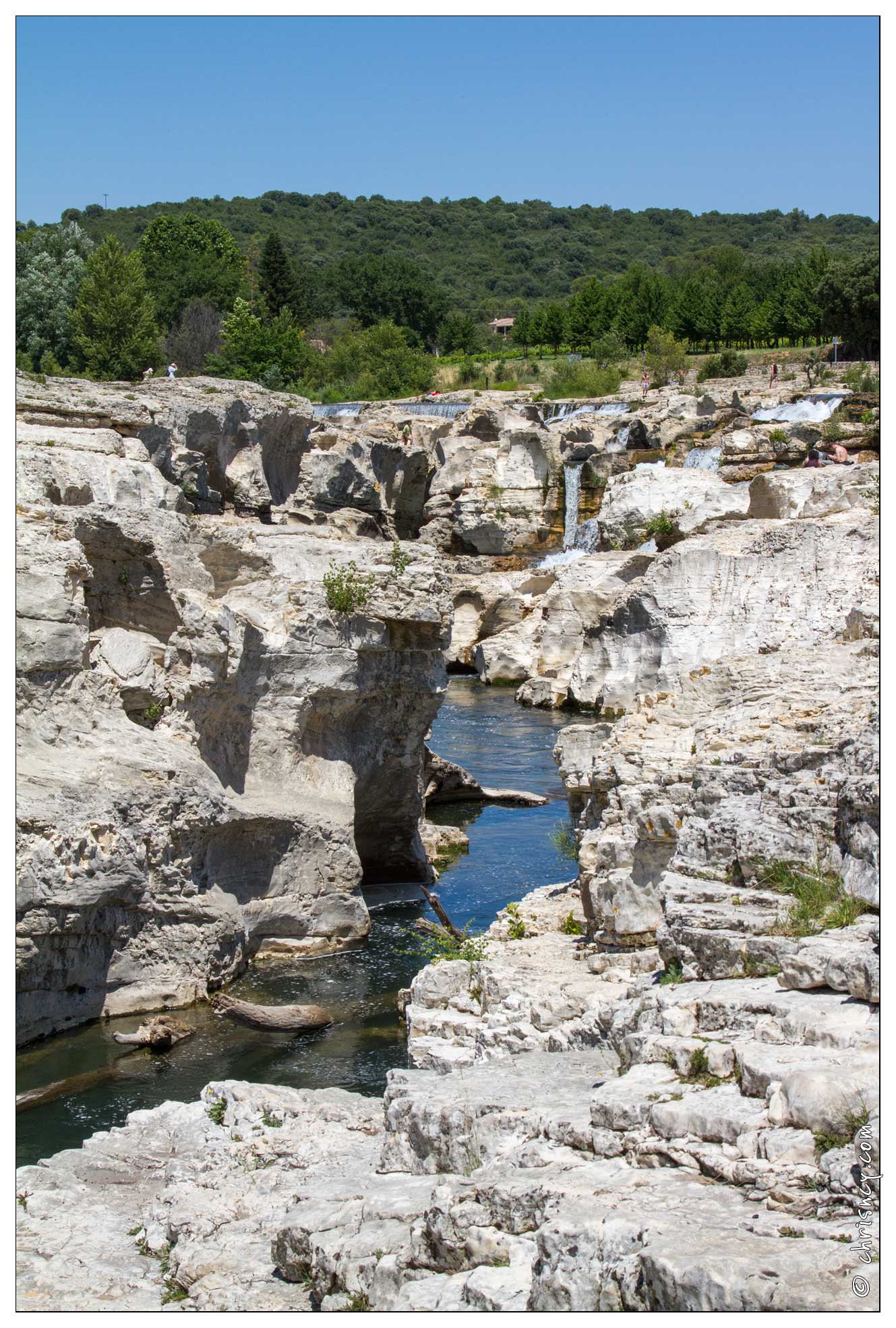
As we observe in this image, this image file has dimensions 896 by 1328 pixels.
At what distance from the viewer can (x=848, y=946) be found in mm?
7062

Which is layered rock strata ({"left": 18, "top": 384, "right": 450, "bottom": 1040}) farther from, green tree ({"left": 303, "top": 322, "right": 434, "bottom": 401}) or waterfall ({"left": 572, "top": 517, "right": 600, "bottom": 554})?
green tree ({"left": 303, "top": 322, "right": 434, "bottom": 401})

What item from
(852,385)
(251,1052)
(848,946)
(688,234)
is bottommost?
(251,1052)

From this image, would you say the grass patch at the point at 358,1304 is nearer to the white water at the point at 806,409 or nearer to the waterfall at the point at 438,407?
the white water at the point at 806,409

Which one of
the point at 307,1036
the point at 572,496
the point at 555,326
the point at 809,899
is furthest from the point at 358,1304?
the point at 555,326

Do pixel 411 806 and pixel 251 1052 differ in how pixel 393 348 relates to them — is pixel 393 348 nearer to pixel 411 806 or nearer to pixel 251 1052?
pixel 411 806

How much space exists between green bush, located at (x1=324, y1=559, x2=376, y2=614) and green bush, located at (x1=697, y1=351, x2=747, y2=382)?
46.7 m

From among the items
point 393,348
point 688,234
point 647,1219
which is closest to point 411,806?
point 647,1219

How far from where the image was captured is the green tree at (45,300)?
2068 inches

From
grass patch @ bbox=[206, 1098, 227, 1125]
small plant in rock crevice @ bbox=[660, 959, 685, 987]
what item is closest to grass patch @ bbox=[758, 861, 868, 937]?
small plant in rock crevice @ bbox=[660, 959, 685, 987]

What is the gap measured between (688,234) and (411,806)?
12500 centimetres

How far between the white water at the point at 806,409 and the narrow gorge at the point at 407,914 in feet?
51.3

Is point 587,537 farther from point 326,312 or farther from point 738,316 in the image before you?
point 326,312

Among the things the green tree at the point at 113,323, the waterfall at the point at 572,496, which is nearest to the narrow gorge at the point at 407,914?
the waterfall at the point at 572,496

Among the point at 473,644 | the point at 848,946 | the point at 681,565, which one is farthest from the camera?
the point at 473,644
